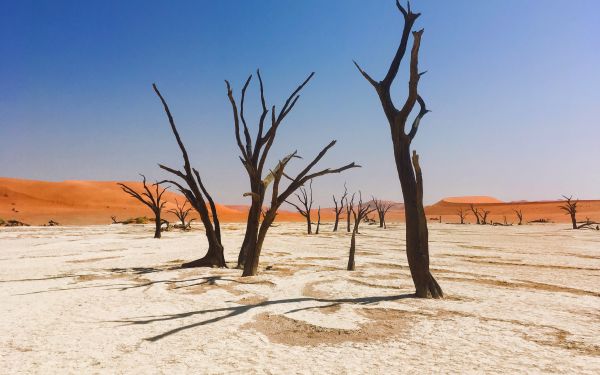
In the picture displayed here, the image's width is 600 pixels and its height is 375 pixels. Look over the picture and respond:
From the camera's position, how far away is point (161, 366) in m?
3.06

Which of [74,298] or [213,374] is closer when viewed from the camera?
[213,374]

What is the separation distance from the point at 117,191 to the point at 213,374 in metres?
72.9

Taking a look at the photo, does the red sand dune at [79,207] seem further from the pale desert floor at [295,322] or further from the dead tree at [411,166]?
the dead tree at [411,166]

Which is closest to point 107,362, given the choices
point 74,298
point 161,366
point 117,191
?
point 161,366

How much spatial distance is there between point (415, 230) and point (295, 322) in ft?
7.70

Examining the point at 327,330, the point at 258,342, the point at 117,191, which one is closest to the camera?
the point at 258,342

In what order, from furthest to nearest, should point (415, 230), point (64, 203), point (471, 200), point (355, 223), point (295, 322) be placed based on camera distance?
point (471, 200)
point (64, 203)
point (355, 223)
point (415, 230)
point (295, 322)

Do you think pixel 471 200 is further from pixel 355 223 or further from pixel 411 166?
pixel 411 166

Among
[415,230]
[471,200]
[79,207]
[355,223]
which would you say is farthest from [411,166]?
[471,200]

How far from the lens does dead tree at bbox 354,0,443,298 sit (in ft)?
17.9

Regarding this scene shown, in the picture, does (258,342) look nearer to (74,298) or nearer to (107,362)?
(107,362)

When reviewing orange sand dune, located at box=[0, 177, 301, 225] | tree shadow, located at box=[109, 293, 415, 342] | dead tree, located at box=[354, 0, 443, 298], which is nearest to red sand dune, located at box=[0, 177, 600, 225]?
orange sand dune, located at box=[0, 177, 301, 225]

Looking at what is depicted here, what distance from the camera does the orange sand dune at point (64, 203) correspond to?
40.7 m

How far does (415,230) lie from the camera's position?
18.5ft
